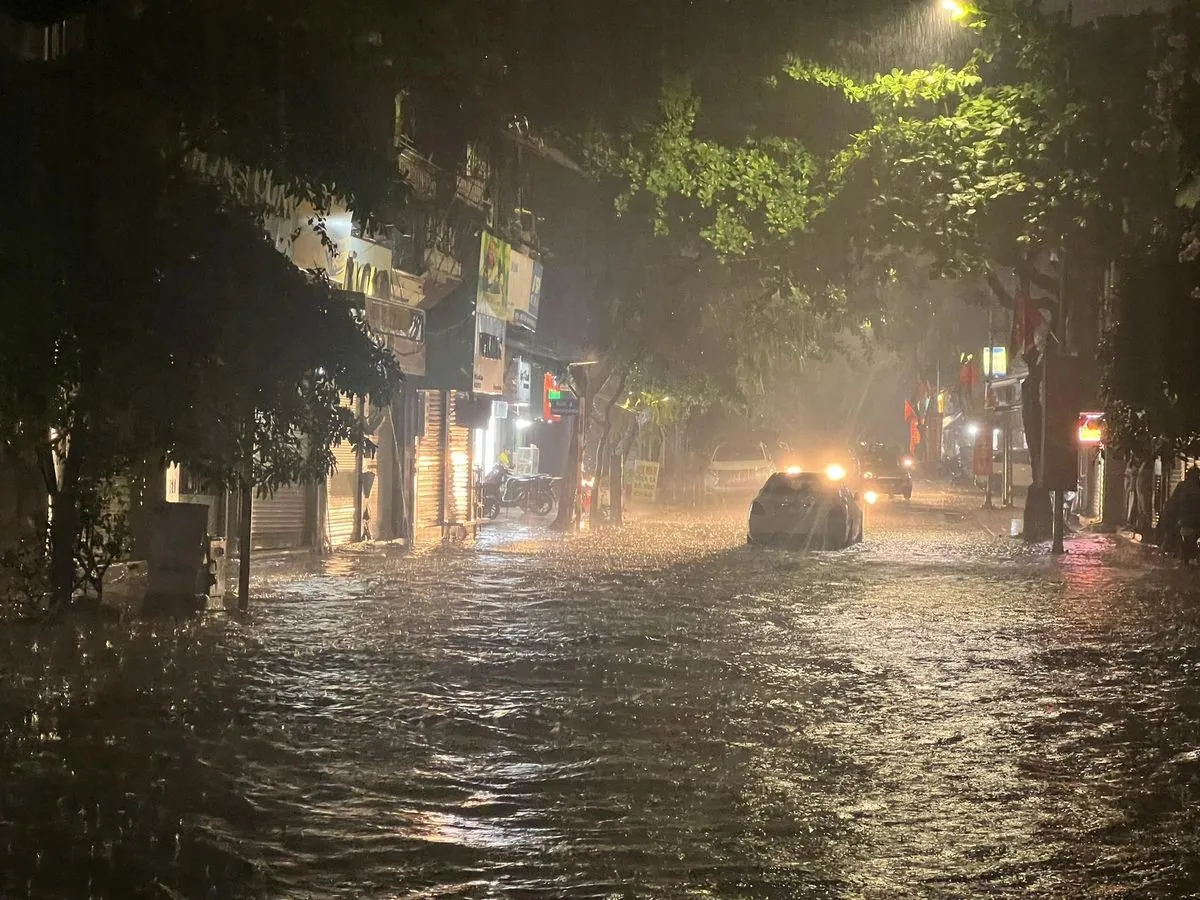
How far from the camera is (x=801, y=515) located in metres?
23.0

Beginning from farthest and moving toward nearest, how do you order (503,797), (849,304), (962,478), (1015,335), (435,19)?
(962,478)
(849,304)
(1015,335)
(435,19)
(503,797)

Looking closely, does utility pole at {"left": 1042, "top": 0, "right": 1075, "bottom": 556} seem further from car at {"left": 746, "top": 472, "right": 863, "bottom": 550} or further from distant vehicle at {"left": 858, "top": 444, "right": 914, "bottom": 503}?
distant vehicle at {"left": 858, "top": 444, "right": 914, "bottom": 503}

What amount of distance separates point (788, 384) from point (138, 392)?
161ft

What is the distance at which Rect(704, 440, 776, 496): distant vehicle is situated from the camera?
4859 cm

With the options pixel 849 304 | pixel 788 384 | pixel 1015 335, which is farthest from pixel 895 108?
pixel 788 384

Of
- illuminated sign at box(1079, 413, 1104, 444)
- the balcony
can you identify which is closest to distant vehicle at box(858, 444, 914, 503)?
illuminated sign at box(1079, 413, 1104, 444)

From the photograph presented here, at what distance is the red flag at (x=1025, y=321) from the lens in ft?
86.4

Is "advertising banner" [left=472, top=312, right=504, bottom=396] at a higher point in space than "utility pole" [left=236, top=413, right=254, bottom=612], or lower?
higher

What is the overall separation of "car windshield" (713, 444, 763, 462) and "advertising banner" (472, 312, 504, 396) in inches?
1084

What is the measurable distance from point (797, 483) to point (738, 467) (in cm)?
3035

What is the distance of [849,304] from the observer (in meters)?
34.5

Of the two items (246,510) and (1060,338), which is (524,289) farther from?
(246,510)

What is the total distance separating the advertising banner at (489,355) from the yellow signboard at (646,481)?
1363 cm

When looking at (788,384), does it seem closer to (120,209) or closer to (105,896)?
(120,209)
